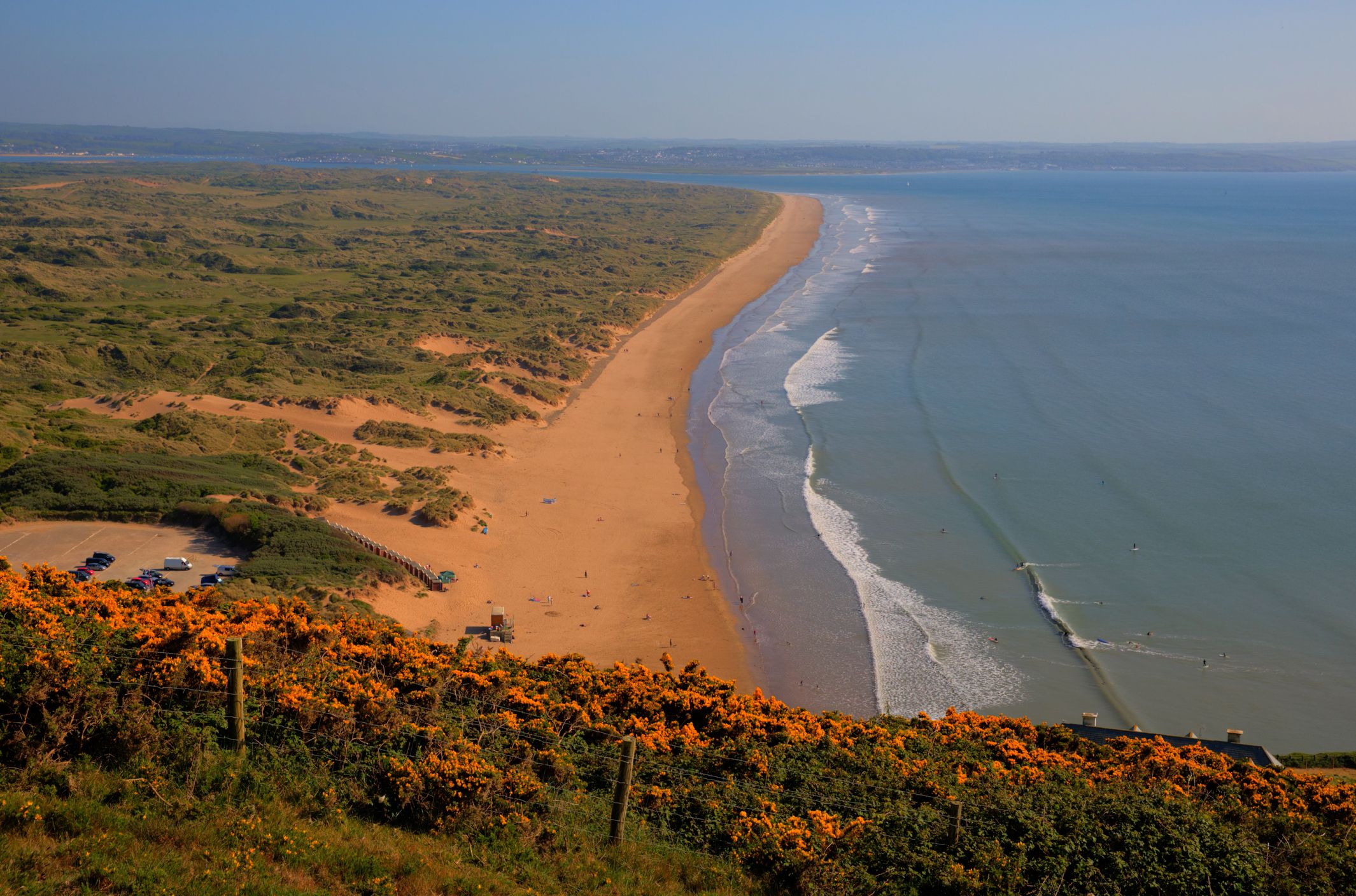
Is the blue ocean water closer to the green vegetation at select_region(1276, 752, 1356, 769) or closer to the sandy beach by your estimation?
the sandy beach

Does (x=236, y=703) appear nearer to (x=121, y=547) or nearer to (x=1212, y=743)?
(x=1212, y=743)

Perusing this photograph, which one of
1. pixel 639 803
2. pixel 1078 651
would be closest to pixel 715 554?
pixel 1078 651

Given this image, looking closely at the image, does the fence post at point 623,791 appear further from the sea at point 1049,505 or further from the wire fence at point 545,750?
the sea at point 1049,505

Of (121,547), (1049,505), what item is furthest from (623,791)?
(1049,505)

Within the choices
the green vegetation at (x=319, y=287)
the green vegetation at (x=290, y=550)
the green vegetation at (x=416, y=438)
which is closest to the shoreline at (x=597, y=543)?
the green vegetation at (x=290, y=550)

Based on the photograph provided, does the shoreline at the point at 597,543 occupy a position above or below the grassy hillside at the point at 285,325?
below
